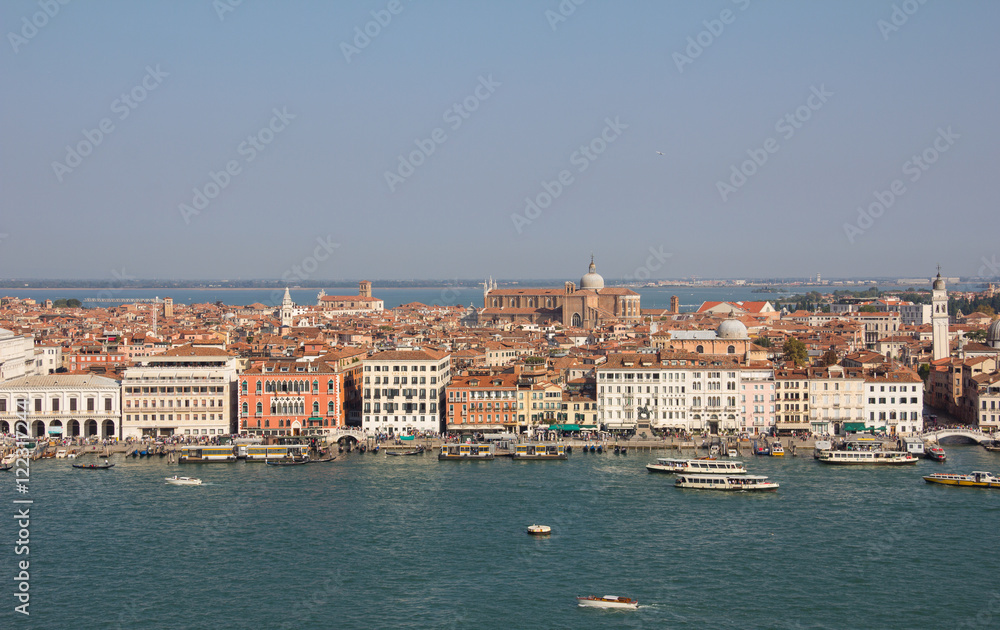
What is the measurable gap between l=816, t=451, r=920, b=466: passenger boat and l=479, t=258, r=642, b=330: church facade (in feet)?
125

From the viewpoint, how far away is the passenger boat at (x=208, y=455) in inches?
1105

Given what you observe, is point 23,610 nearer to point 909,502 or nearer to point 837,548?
point 837,548

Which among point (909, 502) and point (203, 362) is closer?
point (909, 502)

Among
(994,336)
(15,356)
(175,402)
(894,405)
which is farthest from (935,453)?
(15,356)

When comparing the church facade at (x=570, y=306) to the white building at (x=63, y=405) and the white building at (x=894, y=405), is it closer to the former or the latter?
the white building at (x=894, y=405)

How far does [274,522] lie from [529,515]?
4975 mm

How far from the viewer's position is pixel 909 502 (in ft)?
74.3

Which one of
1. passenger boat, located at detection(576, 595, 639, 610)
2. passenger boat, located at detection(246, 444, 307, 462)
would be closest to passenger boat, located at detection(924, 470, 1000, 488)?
passenger boat, located at detection(576, 595, 639, 610)

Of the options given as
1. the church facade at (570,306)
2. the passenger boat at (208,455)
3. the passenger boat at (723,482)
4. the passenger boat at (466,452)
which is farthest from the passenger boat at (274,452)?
the church facade at (570,306)

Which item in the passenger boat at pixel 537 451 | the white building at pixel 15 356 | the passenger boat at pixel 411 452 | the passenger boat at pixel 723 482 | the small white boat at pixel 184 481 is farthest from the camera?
the white building at pixel 15 356

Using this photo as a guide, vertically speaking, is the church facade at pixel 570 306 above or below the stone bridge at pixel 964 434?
above

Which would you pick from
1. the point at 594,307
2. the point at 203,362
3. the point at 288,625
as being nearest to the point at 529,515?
the point at 288,625

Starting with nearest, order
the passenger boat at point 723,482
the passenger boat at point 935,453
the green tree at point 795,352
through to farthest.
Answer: the passenger boat at point 723,482 → the passenger boat at point 935,453 → the green tree at point 795,352

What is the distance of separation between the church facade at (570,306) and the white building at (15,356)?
34.0 metres
